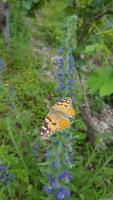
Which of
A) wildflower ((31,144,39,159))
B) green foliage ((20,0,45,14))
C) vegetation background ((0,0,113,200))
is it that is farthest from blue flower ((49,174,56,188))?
green foliage ((20,0,45,14))

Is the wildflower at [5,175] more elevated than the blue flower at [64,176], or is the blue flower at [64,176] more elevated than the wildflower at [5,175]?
the blue flower at [64,176]

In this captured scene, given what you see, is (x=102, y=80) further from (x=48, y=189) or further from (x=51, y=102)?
(x=51, y=102)

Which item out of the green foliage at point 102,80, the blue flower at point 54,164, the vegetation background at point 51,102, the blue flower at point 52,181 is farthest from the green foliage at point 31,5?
the blue flower at point 52,181

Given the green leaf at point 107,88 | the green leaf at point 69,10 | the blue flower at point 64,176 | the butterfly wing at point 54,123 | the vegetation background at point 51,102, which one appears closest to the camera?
the green leaf at point 107,88

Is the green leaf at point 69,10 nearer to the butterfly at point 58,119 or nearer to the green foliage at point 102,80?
the butterfly at point 58,119

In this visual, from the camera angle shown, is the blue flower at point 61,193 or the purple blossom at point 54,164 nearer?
the purple blossom at point 54,164

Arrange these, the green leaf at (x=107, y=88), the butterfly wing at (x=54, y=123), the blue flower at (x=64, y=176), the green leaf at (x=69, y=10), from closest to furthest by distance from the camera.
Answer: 1. the green leaf at (x=107, y=88)
2. the butterfly wing at (x=54, y=123)
3. the blue flower at (x=64, y=176)
4. the green leaf at (x=69, y=10)

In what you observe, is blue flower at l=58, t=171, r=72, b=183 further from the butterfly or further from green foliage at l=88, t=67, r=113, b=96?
green foliage at l=88, t=67, r=113, b=96

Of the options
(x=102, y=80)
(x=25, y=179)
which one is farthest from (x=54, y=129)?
(x=25, y=179)
